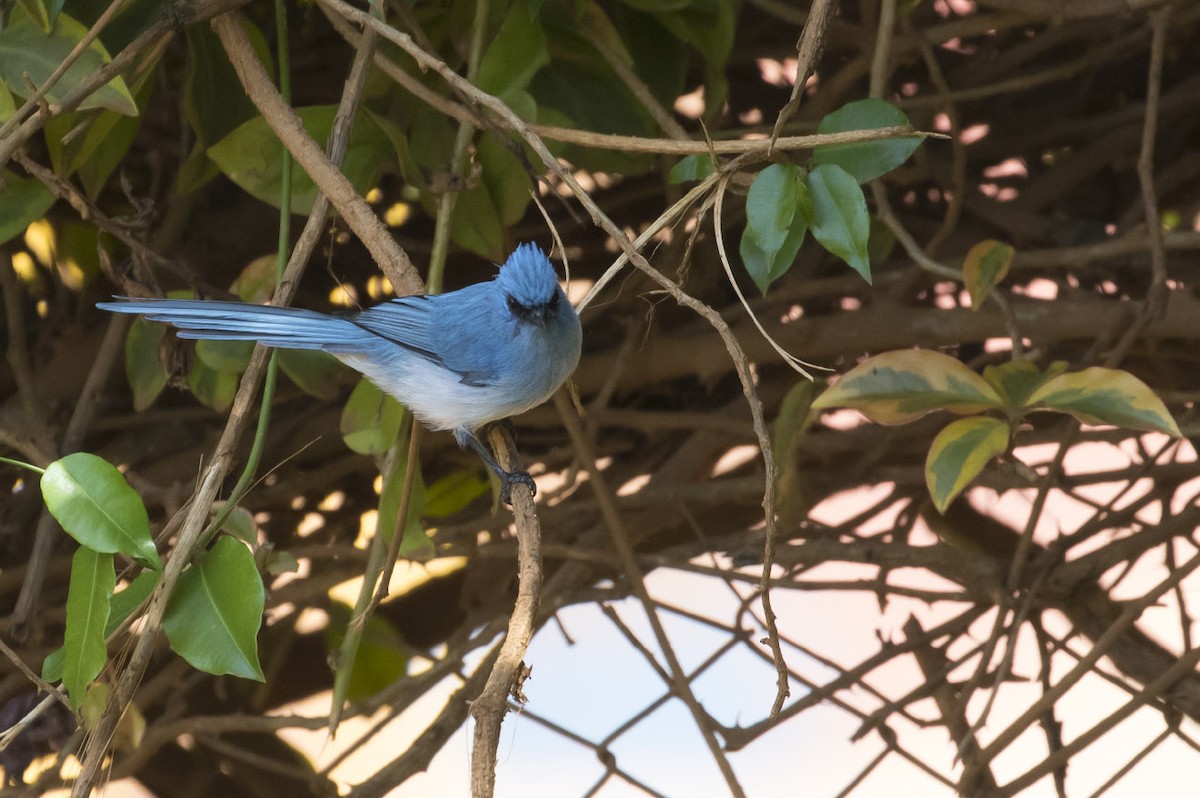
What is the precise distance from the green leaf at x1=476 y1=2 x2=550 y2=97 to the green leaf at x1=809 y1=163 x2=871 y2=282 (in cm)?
44

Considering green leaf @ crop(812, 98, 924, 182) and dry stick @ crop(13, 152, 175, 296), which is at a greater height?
green leaf @ crop(812, 98, 924, 182)

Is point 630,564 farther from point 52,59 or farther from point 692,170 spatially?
point 52,59

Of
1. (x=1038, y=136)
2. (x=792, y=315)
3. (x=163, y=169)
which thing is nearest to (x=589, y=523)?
(x=792, y=315)

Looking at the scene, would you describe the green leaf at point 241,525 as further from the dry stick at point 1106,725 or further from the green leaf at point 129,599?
the dry stick at point 1106,725

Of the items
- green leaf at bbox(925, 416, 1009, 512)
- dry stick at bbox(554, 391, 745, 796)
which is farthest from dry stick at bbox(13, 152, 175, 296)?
green leaf at bbox(925, 416, 1009, 512)

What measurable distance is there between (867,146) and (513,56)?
50 centimetres

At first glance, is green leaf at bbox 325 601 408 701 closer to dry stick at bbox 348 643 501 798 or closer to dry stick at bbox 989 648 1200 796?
dry stick at bbox 348 643 501 798

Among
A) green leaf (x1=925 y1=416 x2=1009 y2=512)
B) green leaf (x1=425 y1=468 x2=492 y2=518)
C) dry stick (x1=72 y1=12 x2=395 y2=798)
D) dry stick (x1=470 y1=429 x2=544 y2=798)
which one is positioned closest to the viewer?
dry stick (x1=470 y1=429 x2=544 y2=798)

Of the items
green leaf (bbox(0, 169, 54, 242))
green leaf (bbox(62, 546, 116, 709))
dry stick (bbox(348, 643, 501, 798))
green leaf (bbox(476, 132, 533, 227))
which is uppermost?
green leaf (bbox(476, 132, 533, 227))

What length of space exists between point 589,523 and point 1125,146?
47.8 inches

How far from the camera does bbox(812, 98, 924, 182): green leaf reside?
1.39 m

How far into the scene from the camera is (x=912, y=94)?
233cm

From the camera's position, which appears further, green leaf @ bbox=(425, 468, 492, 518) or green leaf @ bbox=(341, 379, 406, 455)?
green leaf @ bbox=(425, 468, 492, 518)

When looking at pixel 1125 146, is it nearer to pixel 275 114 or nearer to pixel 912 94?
pixel 912 94
